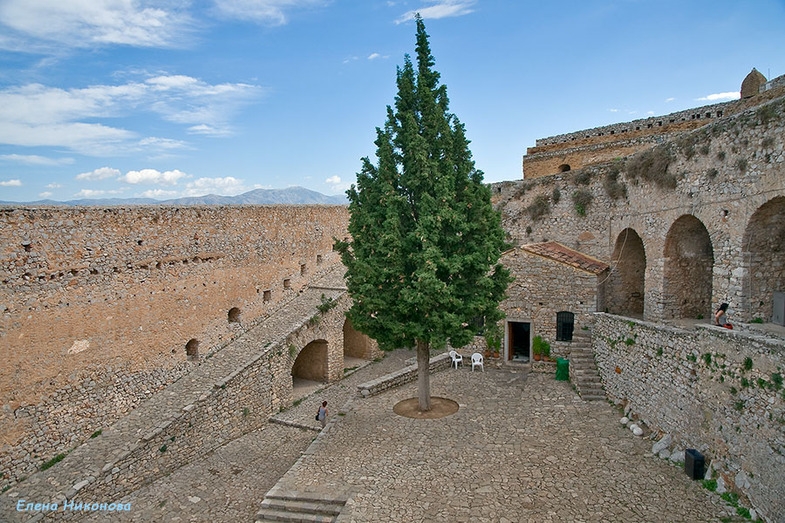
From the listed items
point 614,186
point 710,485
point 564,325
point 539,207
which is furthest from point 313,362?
point 710,485

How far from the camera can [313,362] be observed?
61.3 feet

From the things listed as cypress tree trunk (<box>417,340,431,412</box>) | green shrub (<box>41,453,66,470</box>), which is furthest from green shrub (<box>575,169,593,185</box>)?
green shrub (<box>41,453,66,470</box>)

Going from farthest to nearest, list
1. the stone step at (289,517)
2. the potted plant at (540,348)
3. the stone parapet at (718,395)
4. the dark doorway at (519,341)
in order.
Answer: the dark doorway at (519,341) → the potted plant at (540,348) → the stone step at (289,517) → the stone parapet at (718,395)

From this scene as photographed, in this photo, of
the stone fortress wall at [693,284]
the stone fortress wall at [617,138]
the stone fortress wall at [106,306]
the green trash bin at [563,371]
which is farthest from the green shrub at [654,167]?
the stone fortress wall at [106,306]

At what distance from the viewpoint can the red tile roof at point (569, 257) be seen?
50.5 feet

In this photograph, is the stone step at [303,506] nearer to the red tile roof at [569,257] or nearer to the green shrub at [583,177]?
the red tile roof at [569,257]

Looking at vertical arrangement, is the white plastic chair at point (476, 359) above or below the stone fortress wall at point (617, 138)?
below

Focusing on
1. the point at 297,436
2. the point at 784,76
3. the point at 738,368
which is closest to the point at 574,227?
the point at 784,76

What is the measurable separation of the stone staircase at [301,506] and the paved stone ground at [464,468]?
9.1 inches

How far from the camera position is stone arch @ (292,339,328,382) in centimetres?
1839

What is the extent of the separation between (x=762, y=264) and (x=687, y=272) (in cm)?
306

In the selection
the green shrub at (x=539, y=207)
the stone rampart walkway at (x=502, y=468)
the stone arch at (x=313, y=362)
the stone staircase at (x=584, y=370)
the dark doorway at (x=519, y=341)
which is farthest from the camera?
the green shrub at (x=539, y=207)

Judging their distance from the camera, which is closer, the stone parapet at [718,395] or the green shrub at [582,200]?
the stone parapet at [718,395]

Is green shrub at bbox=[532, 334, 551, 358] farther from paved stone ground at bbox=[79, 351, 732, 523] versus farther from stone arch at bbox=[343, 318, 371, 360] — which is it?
stone arch at bbox=[343, 318, 371, 360]
